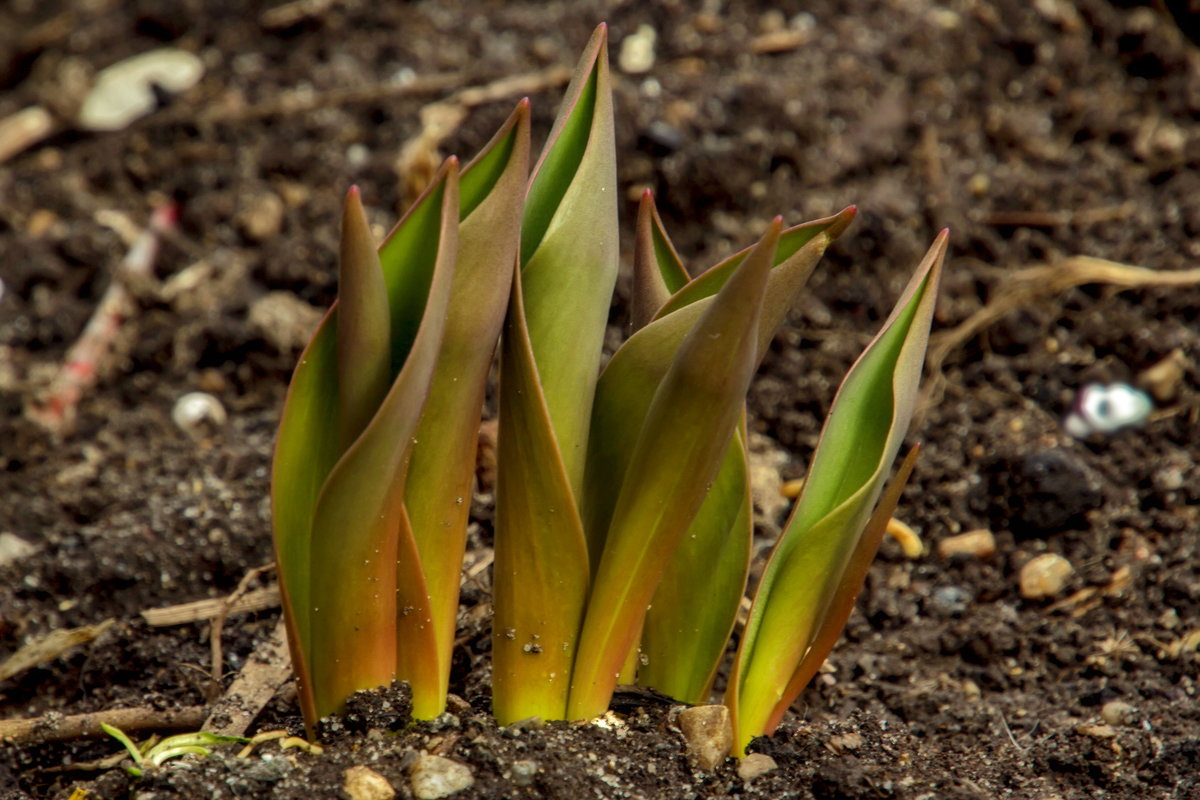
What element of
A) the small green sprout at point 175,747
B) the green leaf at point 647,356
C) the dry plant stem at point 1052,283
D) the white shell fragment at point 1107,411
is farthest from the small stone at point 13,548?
the white shell fragment at point 1107,411

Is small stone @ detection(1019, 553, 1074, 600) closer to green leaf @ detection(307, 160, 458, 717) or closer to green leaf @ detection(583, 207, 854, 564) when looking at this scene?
green leaf @ detection(583, 207, 854, 564)

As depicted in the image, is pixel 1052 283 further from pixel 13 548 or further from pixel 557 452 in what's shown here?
pixel 13 548

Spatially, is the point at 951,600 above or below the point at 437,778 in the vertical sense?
below

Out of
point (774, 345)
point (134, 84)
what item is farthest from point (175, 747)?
point (134, 84)

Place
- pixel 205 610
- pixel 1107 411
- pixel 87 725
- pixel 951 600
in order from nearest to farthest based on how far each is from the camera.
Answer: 1. pixel 87 725
2. pixel 205 610
3. pixel 951 600
4. pixel 1107 411

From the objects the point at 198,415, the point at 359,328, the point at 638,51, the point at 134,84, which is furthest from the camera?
the point at 134,84

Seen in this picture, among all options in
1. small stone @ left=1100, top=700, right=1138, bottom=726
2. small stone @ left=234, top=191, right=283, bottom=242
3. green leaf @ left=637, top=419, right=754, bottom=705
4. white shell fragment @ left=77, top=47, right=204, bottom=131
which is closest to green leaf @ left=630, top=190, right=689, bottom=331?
green leaf @ left=637, top=419, right=754, bottom=705

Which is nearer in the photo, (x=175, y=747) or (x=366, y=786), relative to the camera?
(x=366, y=786)

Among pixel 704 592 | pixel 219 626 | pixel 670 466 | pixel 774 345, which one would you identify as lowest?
pixel 774 345
